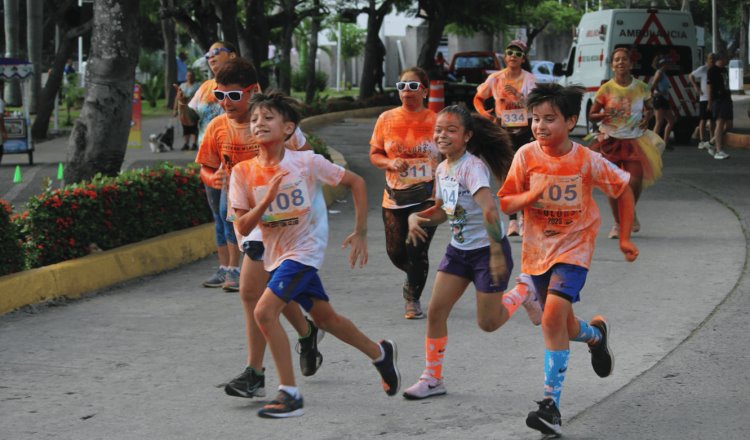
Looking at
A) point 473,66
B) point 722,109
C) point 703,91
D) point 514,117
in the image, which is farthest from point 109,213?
point 473,66

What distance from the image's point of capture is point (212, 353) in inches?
286

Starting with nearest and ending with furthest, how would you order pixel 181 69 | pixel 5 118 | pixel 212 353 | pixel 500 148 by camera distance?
1. pixel 500 148
2. pixel 212 353
3. pixel 5 118
4. pixel 181 69

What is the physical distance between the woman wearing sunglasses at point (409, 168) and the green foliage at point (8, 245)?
2642 millimetres

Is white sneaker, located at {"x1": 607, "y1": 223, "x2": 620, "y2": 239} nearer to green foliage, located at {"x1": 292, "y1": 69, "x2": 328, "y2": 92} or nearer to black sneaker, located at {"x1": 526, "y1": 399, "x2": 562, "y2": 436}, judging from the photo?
black sneaker, located at {"x1": 526, "y1": 399, "x2": 562, "y2": 436}

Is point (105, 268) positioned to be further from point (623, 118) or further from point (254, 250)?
point (623, 118)

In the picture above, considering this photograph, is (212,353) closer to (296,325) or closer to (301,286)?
(296,325)

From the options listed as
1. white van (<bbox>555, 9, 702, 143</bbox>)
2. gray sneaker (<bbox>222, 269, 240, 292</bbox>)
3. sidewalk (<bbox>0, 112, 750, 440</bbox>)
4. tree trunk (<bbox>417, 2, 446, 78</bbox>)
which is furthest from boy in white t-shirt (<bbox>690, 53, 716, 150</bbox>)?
tree trunk (<bbox>417, 2, 446, 78</bbox>)

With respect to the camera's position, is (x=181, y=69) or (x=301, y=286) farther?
(x=181, y=69)

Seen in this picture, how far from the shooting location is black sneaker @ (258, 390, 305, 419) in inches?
227

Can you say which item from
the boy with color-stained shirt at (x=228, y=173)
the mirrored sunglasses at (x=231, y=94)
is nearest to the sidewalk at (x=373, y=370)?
the boy with color-stained shirt at (x=228, y=173)

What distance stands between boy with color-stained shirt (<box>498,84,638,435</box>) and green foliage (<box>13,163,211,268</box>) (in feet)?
15.2

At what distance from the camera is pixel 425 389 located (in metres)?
6.12

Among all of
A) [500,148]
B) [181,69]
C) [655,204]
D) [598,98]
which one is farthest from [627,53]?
[181,69]

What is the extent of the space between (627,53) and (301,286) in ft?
19.3
